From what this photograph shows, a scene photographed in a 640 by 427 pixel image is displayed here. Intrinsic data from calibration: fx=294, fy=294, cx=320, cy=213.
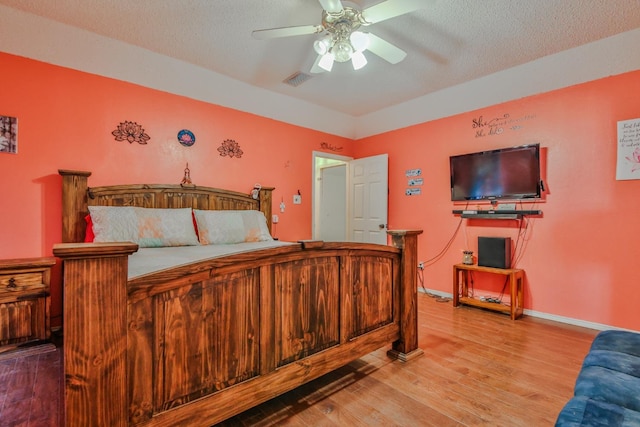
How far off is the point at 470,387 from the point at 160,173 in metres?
3.46

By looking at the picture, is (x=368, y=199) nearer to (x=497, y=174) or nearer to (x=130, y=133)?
(x=497, y=174)

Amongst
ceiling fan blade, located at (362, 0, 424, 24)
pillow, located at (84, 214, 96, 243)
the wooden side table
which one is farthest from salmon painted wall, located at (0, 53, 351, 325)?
the wooden side table

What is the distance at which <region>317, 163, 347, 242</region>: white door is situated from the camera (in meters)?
5.85

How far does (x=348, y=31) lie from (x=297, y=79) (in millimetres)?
1481

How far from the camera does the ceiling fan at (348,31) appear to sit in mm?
2039

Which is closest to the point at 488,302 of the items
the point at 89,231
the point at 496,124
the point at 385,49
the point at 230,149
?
the point at 496,124

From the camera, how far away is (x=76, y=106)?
283 centimetres

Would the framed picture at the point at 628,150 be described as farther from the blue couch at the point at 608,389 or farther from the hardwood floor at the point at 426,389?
the blue couch at the point at 608,389

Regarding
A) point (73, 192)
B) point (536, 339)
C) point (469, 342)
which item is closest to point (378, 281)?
point (469, 342)

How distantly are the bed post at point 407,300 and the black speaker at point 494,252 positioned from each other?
168cm

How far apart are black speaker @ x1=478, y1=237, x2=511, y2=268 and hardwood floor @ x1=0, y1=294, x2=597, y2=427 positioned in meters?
0.90

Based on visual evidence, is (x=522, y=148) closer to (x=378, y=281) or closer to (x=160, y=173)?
(x=378, y=281)

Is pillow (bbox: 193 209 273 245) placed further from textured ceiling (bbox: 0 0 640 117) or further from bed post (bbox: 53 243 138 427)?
bed post (bbox: 53 243 138 427)

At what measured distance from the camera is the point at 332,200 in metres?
5.96
